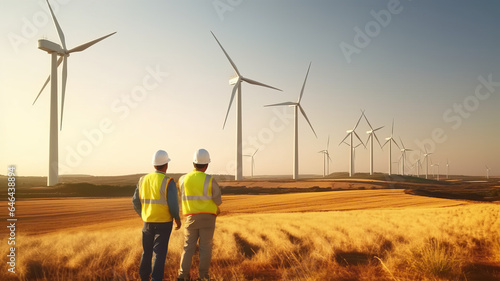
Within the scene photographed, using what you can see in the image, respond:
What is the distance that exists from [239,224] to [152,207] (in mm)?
8052

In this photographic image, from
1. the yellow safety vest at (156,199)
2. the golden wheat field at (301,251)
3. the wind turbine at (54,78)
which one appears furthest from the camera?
the wind turbine at (54,78)

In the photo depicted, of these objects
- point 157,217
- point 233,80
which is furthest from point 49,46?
point 157,217

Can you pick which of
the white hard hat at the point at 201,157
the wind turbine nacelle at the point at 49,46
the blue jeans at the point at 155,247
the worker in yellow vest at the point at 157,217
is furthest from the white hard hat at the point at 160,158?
the wind turbine nacelle at the point at 49,46

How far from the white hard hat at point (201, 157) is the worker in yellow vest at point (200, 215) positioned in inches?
9.4

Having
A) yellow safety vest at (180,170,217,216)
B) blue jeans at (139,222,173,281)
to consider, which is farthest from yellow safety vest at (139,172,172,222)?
yellow safety vest at (180,170,217,216)

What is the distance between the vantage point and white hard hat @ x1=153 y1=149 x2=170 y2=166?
7.28m

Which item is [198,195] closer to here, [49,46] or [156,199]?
[156,199]

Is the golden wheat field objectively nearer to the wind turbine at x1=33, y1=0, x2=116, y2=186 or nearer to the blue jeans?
the blue jeans

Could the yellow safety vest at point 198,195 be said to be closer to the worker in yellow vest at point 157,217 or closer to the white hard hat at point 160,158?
the worker in yellow vest at point 157,217

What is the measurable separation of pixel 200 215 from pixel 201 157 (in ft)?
3.85

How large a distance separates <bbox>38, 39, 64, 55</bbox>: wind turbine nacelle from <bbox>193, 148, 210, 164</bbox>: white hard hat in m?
38.2

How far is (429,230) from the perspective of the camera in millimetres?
13172

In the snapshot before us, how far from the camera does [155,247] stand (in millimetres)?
6926

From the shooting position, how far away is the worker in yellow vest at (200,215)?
23.4 feet
